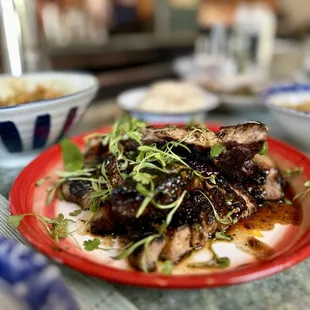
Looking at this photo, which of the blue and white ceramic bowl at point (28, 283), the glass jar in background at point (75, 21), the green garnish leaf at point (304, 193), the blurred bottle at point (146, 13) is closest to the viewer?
the blue and white ceramic bowl at point (28, 283)

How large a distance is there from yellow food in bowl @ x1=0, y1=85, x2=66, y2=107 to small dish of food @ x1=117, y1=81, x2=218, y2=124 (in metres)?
0.37

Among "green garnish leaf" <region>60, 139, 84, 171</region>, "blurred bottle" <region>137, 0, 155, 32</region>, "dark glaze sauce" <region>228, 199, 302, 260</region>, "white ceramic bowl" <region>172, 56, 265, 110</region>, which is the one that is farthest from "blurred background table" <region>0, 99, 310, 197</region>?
"blurred bottle" <region>137, 0, 155, 32</region>

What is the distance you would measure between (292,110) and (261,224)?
2.04 feet

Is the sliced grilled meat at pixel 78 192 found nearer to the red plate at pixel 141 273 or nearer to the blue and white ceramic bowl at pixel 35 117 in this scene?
the red plate at pixel 141 273

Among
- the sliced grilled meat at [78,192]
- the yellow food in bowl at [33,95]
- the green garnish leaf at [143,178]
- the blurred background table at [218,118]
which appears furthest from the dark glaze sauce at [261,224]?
the yellow food in bowl at [33,95]

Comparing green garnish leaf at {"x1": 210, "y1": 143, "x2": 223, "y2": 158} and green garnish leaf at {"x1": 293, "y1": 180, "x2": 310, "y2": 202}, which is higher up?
green garnish leaf at {"x1": 210, "y1": 143, "x2": 223, "y2": 158}

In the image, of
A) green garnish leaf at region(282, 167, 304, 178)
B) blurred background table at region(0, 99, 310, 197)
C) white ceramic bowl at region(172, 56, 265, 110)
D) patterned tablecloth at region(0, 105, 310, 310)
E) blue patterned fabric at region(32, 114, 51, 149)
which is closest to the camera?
patterned tablecloth at region(0, 105, 310, 310)

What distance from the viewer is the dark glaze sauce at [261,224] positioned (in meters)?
0.93

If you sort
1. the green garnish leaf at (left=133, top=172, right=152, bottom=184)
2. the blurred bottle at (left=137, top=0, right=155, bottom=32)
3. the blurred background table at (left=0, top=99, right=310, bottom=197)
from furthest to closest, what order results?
the blurred bottle at (left=137, top=0, right=155, bottom=32) < the blurred background table at (left=0, top=99, right=310, bottom=197) < the green garnish leaf at (left=133, top=172, right=152, bottom=184)

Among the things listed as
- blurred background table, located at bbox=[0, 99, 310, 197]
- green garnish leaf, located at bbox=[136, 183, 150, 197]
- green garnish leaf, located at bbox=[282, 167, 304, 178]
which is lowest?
blurred background table, located at bbox=[0, 99, 310, 197]

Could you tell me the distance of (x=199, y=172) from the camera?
1008 millimetres

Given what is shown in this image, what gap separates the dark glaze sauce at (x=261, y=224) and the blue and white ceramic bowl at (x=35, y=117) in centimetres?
74

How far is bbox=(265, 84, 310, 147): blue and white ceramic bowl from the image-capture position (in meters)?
1.47

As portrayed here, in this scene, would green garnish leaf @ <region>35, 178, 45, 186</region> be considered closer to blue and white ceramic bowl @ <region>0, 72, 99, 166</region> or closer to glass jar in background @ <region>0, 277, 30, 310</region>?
blue and white ceramic bowl @ <region>0, 72, 99, 166</region>
